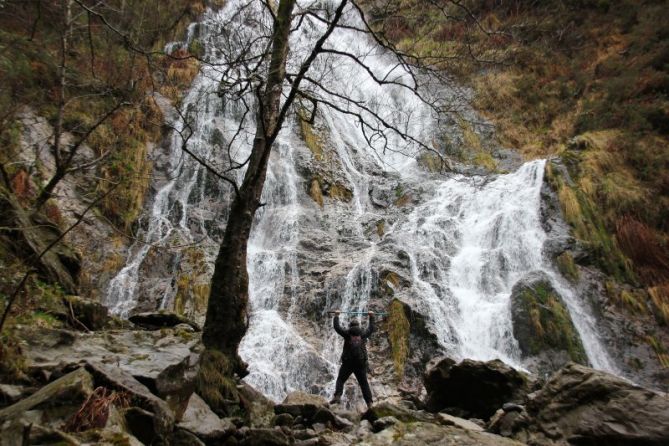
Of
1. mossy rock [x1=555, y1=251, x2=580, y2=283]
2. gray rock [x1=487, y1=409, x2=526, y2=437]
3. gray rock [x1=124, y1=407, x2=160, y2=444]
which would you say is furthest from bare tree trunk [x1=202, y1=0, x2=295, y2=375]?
mossy rock [x1=555, y1=251, x2=580, y2=283]

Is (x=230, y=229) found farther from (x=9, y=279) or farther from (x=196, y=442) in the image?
(x=196, y=442)

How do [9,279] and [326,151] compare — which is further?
[326,151]

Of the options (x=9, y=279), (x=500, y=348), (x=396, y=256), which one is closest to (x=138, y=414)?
(x=9, y=279)

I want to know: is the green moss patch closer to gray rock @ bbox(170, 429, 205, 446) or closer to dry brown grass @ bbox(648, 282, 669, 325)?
dry brown grass @ bbox(648, 282, 669, 325)

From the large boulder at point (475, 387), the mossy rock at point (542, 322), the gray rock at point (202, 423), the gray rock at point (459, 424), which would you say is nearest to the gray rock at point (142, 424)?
the gray rock at point (202, 423)

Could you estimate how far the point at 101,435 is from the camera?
2.05 m

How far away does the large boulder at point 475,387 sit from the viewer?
5.28m

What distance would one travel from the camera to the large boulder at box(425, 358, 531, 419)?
5.28 m

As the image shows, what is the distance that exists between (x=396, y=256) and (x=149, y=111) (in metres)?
9.77

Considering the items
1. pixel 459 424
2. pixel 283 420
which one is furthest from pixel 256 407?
pixel 459 424

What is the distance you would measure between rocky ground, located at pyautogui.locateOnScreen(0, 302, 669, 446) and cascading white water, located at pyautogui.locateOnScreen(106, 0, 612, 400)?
3.66 meters

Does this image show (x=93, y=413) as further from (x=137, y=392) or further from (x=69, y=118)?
(x=69, y=118)

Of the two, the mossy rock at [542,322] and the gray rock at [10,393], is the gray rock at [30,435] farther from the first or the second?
the mossy rock at [542,322]

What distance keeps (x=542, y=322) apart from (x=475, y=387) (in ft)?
14.6
